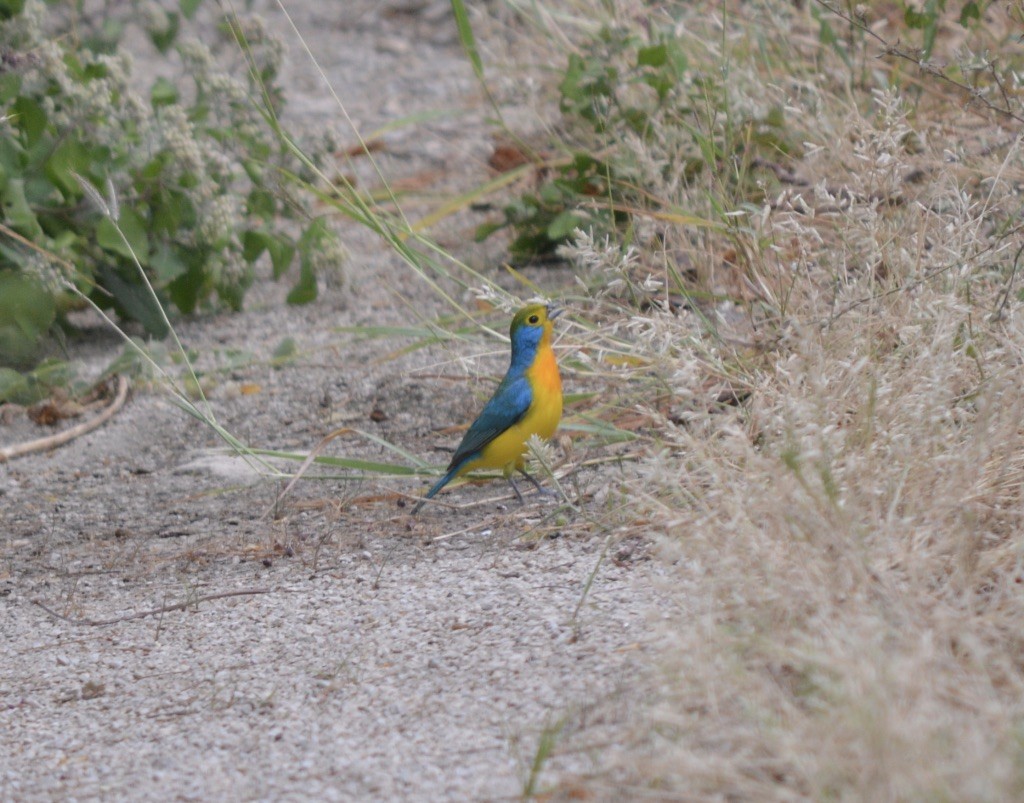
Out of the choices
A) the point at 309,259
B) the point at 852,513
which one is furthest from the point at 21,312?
the point at 852,513

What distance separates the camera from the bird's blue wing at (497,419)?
3.63 meters

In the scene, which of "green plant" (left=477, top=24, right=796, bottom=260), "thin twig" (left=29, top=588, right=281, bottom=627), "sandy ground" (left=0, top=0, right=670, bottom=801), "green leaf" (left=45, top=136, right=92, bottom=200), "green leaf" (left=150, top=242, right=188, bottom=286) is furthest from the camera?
"green leaf" (left=150, top=242, right=188, bottom=286)

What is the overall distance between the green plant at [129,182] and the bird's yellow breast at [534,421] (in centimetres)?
140

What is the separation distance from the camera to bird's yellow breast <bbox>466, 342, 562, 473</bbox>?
3.63 m

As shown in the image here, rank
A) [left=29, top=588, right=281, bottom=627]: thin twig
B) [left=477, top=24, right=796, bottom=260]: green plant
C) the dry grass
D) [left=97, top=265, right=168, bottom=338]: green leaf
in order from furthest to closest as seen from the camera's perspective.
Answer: [left=97, top=265, right=168, bottom=338]: green leaf, [left=477, top=24, right=796, bottom=260]: green plant, [left=29, top=588, right=281, bottom=627]: thin twig, the dry grass

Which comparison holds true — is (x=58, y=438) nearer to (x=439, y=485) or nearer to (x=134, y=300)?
(x=134, y=300)

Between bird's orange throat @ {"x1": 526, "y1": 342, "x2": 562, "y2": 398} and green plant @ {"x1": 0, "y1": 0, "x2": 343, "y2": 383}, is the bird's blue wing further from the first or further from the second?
green plant @ {"x1": 0, "y1": 0, "x2": 343, "y2": 383}

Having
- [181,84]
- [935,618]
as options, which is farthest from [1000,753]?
[181,84]

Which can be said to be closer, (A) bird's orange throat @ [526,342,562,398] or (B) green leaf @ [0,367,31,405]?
(A) bird's orange throat @ [526,342,562,398]

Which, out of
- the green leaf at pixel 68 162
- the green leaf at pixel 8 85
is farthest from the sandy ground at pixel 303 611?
the green leaf at pixel 8 85

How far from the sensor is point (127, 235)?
4898mm

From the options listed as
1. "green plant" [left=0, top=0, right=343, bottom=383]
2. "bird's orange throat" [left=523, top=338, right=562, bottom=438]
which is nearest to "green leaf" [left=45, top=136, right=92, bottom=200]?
"green plant" [left=0, top=0, right=343, bottom=383]

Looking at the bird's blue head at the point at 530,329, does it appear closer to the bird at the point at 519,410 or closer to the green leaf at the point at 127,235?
the bird at the point at 519,410

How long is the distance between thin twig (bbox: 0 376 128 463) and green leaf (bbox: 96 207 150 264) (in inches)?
21.3
